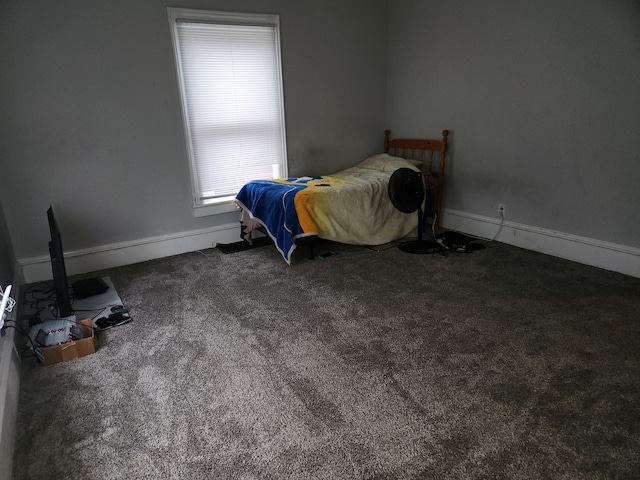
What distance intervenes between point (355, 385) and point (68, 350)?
1503 mm

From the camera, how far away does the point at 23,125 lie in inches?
111

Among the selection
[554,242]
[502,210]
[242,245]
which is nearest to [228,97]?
[242,245]

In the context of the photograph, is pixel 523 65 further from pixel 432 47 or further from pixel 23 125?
pixel 23 125

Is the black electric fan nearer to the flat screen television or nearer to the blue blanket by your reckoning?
the blue blanket

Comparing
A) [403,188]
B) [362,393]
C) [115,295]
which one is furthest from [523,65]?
[115,295]

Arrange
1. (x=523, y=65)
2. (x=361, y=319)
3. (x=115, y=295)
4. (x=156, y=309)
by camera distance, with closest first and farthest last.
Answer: (x=361, y=319) < (x=156, y=309) < (x=115, y=295) < (x=523, y=65)

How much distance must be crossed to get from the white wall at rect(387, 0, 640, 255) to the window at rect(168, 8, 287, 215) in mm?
1495

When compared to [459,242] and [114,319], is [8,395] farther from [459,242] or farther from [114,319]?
[459,242]

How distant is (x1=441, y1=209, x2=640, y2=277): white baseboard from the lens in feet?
9.06

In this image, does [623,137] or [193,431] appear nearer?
[193,431]

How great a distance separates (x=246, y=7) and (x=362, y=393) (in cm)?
332

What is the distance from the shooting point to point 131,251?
3.38 metres

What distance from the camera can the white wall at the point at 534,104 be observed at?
2641 mm

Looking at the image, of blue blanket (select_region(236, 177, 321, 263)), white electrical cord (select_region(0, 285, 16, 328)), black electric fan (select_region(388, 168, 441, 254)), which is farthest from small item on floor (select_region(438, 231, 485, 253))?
white electrical cord (select_region(0, 285, 16, 328))
